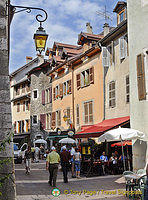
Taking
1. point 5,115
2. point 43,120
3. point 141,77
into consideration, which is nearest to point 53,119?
point 43,120

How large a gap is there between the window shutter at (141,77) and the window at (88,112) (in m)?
10.3

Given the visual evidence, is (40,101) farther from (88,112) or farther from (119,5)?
(119,5)

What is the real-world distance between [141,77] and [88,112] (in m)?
11.0

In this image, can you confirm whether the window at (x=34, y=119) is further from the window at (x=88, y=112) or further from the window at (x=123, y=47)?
the window at (x=123, y=47)

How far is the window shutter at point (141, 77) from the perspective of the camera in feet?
36.7

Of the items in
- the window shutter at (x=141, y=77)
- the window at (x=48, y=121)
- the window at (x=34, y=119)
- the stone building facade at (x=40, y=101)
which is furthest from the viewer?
the window at (x=34, y=119)

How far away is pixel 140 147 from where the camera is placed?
11.5 meters

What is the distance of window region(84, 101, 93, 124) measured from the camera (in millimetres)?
21691

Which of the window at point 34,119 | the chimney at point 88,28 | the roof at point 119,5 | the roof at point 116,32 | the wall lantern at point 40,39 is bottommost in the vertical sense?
the window at point 34,119

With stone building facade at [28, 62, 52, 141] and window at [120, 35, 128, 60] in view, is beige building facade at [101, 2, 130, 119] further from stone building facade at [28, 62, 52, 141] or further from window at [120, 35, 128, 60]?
stone building facade at [28, 62, 52, 141]

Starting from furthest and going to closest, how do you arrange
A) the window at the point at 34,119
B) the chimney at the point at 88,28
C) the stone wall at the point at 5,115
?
the window at the point at 34,119
the chimney at the point at 88,28
the stone wall at the point at 5,115

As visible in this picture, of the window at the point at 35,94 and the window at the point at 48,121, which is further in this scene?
the window at the point at 35,94

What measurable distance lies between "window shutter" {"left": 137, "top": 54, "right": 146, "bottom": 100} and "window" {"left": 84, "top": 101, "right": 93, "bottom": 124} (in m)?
10.3

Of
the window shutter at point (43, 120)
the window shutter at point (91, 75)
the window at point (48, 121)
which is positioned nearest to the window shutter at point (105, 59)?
the window shutter at point (91, 75)
